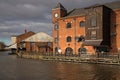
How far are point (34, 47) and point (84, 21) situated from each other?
103ft

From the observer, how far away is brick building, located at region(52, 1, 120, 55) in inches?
2290

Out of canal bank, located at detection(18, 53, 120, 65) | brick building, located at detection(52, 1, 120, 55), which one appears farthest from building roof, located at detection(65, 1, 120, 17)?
canal bank, located at detection(18, 53, 120, 65)

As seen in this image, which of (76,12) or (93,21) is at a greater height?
(76,12)

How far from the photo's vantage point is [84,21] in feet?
212

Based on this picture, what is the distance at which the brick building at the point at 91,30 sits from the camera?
191 feet

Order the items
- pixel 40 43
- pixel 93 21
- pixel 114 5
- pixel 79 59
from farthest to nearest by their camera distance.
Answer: pixel 40 43 < pixel 114 5 < pixel 93 21 < pixel 79 59

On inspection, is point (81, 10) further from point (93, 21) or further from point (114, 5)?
point (93, 21)

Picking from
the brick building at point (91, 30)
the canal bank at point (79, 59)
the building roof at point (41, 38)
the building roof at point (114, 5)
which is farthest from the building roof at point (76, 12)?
the building roof at point (41, 38)

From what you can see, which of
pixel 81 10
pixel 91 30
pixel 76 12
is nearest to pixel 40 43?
pixel 76 12

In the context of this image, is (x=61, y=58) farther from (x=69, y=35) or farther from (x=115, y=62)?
(x=115, y=62)

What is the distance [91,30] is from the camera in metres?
59.5

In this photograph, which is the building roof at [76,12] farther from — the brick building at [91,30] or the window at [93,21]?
the window at [93,21]

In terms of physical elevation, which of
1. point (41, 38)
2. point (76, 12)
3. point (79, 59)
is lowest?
point (79, 59)

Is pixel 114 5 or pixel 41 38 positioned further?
pixel 41 38
